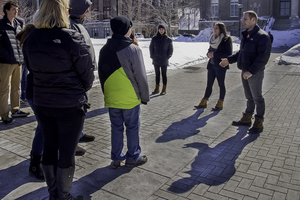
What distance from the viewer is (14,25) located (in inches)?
235

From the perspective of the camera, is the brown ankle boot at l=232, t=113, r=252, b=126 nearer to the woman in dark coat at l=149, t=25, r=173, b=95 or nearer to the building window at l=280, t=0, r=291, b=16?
the woman in dark coat at l=149, t=25, r=173, b=95

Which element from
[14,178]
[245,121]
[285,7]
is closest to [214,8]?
[285,7]

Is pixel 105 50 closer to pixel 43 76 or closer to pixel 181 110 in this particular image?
pixel 43 76

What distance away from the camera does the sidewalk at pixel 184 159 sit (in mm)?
3375

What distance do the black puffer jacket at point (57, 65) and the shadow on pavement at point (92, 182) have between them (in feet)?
3.63

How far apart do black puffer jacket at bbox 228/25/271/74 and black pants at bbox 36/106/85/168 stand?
3294 millimetres

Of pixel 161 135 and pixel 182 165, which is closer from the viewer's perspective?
pixel 182 165

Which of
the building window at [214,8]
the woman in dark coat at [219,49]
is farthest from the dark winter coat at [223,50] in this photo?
the building window at [214,8]

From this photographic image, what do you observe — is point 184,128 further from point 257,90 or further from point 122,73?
point 122,73

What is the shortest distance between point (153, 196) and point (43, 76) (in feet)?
5.44

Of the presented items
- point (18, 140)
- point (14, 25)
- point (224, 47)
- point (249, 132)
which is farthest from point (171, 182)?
point (14, 25)

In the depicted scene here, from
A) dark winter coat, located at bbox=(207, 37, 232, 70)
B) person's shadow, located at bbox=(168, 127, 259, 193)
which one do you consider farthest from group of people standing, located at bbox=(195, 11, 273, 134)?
dark winter coat, located at bbox=(207, 37, 232, 70)

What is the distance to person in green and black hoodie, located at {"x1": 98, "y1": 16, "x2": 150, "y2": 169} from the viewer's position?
3578mm

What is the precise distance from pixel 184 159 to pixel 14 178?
84.7 inches
